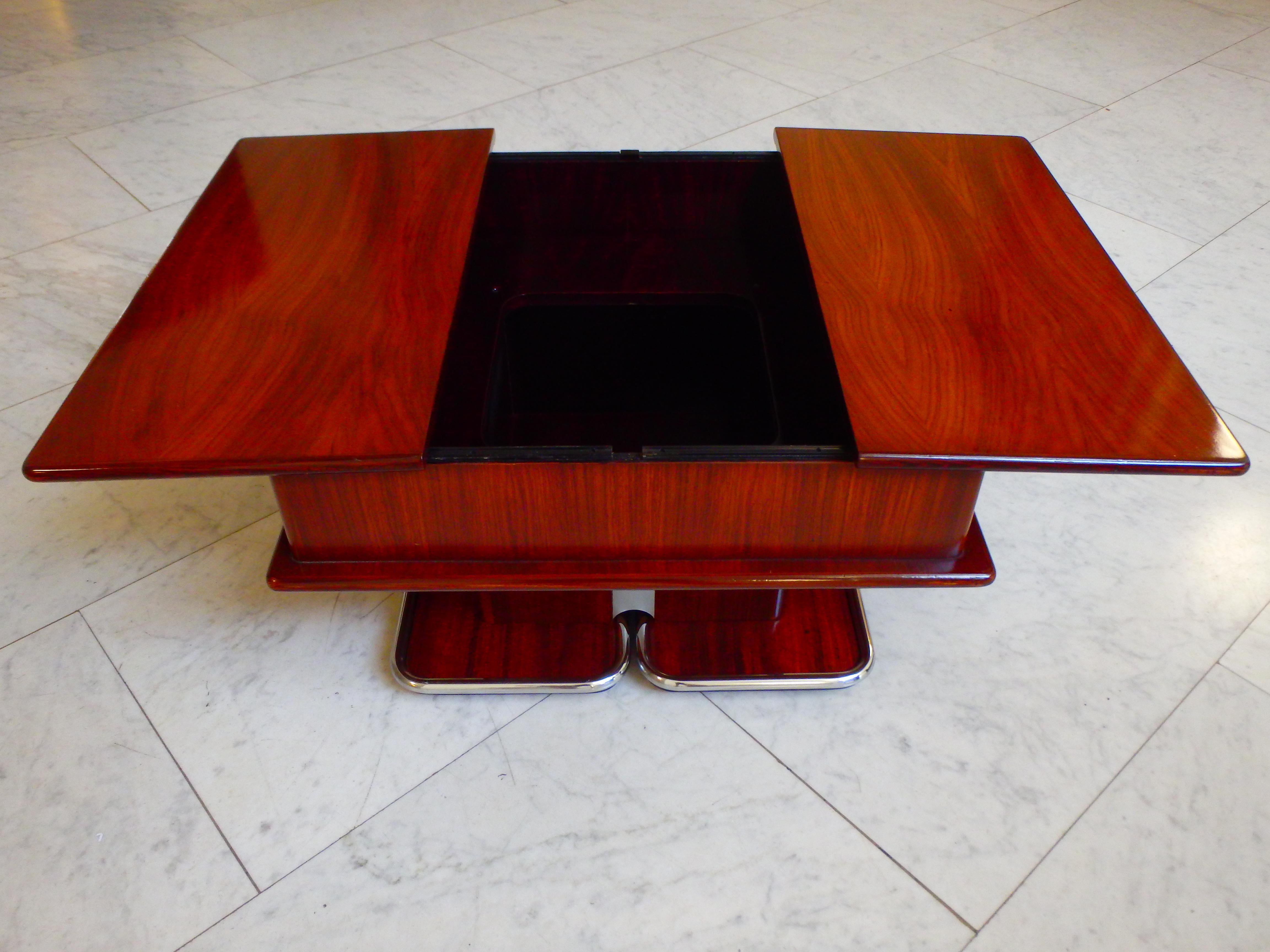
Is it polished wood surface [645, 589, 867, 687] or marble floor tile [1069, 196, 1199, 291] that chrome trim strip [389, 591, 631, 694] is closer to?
polished wood surface [645, 589, 867, 687]

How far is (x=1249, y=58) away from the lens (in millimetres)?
2846

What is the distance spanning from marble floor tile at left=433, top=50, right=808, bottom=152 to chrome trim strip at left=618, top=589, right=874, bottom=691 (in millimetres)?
1573

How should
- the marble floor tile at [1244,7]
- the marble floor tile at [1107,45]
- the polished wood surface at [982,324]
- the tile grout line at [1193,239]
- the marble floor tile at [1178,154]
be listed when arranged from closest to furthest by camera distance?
the polished wood surface at [982,324] → the tile grout line at [1193,239] → the marble floor tile at [1178,154] → the marble floor tile at [1107,45] → the marble floor tile at [1244,7]

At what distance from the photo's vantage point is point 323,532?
88 centimetres

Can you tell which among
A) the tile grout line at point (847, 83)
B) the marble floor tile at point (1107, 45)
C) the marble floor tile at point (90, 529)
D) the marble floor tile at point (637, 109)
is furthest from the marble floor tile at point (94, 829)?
the marble floor tile at point (1107, 45)

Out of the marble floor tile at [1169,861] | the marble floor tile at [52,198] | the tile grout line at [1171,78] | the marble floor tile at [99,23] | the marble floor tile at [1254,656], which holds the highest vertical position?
the marble floor tile at [99,23]

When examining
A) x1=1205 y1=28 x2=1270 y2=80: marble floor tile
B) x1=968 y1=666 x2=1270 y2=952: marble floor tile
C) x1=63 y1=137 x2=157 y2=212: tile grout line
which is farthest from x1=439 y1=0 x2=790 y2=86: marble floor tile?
x1=968 y1=666 x2=1270 y2=952: marble floor tile

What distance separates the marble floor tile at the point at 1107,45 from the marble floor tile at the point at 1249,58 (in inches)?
1.5

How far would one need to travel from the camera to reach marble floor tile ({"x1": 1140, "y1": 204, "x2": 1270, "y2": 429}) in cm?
159

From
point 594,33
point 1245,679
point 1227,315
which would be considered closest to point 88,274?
point 594,33

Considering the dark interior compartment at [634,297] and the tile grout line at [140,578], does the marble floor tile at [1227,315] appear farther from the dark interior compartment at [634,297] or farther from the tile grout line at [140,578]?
the tile grout line at [140,578]

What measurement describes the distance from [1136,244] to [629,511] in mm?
1637

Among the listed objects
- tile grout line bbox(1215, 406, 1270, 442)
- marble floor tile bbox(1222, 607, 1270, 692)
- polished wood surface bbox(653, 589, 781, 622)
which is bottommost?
tile grout line bbox(1215, 406, 1270, 442)

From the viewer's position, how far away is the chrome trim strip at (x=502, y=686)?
1.08 meters
